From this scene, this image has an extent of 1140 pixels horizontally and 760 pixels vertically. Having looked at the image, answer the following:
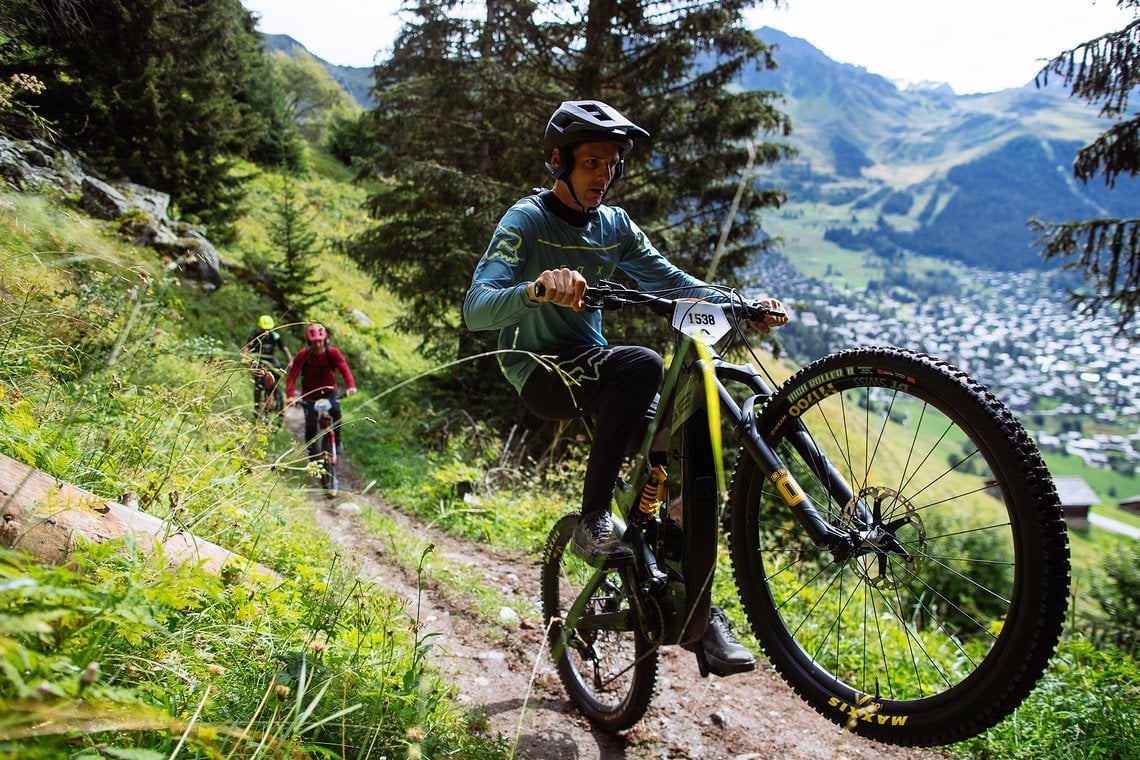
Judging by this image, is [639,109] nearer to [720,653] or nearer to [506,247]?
[506,247]

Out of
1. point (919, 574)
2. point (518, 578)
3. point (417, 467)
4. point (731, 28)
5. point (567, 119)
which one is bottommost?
point (417, 467)

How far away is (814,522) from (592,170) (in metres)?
2.10

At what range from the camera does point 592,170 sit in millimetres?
3443

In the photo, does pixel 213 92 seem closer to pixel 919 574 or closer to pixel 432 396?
pixel 432 396

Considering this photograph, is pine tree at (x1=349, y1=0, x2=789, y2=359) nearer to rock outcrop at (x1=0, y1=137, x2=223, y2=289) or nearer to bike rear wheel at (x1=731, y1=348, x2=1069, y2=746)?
rock outcrop at (x1=0, y1=137, x2=223, y2=289)

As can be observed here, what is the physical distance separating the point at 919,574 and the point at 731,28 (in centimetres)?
1135

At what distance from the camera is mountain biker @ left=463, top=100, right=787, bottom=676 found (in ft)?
10.2

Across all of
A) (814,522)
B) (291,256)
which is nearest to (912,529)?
(814,522)

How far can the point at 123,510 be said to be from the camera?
2.72 metres

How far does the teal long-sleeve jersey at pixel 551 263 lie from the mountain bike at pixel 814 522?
1.82 ft

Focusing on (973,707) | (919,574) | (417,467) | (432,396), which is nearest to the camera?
(973,707)

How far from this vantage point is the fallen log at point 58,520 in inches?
86.5

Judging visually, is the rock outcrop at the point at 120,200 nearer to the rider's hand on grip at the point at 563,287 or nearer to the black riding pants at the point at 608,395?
the black riding pants at the point at 608,395

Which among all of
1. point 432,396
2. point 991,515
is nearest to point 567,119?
point 432,396
